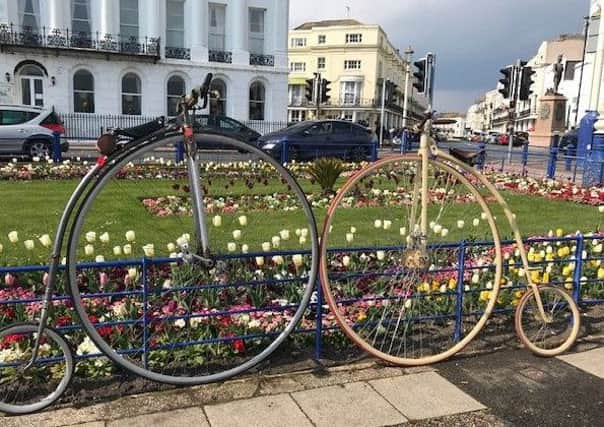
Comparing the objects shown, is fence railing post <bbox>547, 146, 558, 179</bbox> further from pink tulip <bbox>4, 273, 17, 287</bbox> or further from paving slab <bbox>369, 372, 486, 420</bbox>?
pink tulip <bbox>4, 273, 17, 287</bbox>

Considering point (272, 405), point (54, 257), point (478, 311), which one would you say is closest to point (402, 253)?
point (478, 311)

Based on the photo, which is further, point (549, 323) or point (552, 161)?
point (552, 161)

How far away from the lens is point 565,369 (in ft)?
13.1

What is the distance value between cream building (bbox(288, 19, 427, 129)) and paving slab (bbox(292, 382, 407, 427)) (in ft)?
255

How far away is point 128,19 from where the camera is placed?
32.8m

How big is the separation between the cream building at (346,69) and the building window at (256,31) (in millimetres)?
44079

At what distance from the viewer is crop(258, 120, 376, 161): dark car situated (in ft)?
62.0

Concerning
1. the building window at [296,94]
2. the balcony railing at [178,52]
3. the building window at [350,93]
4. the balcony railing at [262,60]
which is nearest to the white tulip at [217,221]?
the balcony railing at [178,52]

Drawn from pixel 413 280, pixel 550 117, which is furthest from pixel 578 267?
pixel 550 117

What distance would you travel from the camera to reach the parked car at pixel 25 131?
58.4 ft

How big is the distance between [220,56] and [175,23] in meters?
3.25

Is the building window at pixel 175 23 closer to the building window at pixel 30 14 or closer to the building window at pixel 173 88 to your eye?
the building window at pixel 173 88

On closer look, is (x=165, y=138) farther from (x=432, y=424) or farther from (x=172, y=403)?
(x=432, y=424)

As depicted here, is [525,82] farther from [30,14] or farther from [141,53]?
[30,14]
